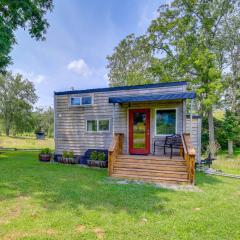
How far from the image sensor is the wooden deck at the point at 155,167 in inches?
264

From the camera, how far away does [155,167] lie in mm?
7363

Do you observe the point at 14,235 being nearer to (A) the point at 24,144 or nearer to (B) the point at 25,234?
(B) the point at 25,234

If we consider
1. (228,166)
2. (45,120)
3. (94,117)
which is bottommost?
(228,166)

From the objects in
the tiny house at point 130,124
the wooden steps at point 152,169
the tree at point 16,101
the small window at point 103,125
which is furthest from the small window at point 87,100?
the tree at point 16,101

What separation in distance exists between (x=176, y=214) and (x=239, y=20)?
1928 cm

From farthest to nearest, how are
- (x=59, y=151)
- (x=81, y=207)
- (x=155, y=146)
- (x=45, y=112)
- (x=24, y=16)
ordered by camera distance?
(x=45, y=112) → (x=59, y=151) → (x=24, y=16) → (x=155, y=146) → (x=81, y=207)

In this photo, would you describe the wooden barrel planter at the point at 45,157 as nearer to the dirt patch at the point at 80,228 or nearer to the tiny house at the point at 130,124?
the tiny house at the point at 130,124

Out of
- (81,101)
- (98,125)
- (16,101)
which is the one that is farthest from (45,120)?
(98,125)

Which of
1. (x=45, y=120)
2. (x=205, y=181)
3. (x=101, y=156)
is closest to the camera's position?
(x=205, y=181)

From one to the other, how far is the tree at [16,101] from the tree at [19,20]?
21.7 meters

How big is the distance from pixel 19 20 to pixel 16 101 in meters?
23.3

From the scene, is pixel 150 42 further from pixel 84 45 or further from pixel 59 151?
pixel 59 151

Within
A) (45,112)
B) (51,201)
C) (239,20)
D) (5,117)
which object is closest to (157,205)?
(51,201)

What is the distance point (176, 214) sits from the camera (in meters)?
4.18
